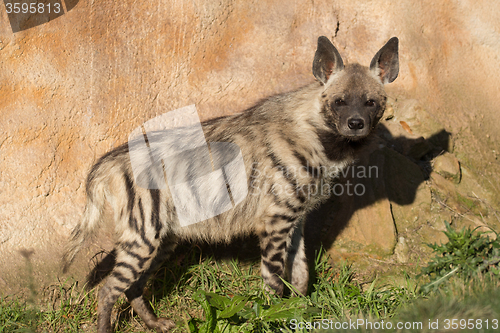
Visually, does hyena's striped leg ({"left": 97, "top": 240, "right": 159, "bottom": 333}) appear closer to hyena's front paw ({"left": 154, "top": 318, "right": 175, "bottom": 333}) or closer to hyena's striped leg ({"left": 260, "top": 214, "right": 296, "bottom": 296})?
hyena's front paw ({"left": 154, "top": 318, "right": 175, "bottom": 333})

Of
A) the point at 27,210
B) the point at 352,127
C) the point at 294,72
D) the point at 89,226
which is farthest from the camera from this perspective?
the point at 294,72

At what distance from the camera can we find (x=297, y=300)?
8.57 feet

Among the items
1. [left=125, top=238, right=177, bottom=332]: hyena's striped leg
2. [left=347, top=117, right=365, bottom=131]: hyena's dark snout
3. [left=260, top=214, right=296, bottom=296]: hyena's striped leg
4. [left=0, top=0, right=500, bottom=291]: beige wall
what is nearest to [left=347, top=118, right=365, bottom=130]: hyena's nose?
[left=347, top=117, right=365, bottom=131]: hyena's dark snout

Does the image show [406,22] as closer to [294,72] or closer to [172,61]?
[294,72]

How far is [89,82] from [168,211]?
135 centimetres

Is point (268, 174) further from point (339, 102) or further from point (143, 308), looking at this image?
point (143, 308)

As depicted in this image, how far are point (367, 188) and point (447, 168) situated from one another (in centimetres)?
A: 93

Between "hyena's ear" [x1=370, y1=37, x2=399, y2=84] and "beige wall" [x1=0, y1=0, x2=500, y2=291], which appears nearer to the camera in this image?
"hyena's ear" [x1=370, y1=37, x2=399, y2=84]

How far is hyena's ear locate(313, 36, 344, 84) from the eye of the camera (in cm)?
291

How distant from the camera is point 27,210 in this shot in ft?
10.5

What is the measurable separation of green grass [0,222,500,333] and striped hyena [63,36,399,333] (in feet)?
0.78

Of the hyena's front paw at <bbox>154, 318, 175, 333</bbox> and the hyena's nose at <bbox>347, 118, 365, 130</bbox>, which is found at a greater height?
the hyena's nose at <bbox>347, 118, 365, 130</bbox>

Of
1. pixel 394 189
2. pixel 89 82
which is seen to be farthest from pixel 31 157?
pixel 394 189

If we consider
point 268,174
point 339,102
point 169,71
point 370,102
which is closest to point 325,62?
point 339,102
